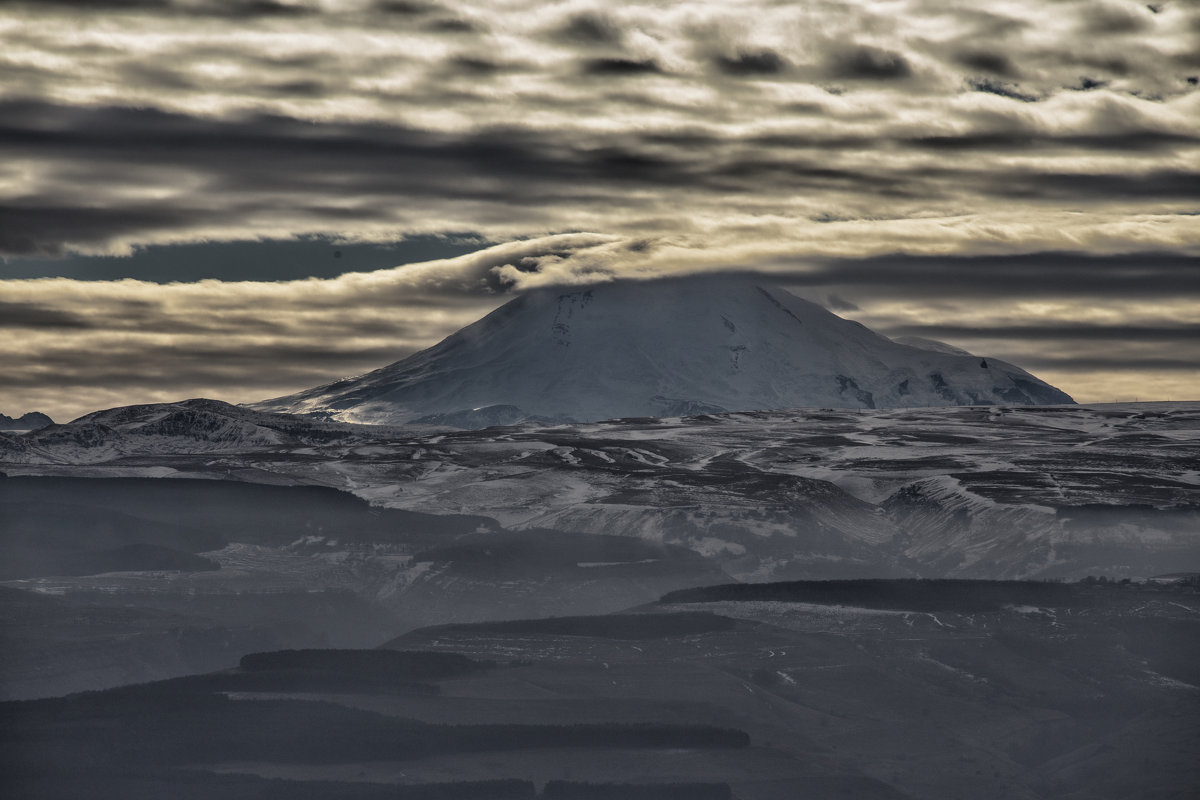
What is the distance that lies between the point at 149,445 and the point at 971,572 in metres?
106

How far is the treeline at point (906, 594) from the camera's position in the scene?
95.2 metres

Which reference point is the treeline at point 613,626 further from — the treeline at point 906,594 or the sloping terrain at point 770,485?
A: the sloping terrain at point 770,485

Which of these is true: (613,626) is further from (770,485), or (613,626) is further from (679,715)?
(770,485)

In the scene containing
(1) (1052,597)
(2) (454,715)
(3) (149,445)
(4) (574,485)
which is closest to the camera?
(2) (454,715)

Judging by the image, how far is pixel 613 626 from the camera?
89.5m

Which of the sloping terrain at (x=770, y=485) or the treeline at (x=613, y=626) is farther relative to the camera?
the sloping terrain at (x=770, y=485)

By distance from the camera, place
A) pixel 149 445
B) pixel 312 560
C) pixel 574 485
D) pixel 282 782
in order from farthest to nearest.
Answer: pixel 149 445 < pixel 574 485 < pixel 312 560 < pixel 282 782

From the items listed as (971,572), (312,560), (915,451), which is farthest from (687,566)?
(915,451)

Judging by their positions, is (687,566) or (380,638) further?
(687,566)

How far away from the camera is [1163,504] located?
402ft

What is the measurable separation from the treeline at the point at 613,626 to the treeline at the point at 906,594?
22.2 feet

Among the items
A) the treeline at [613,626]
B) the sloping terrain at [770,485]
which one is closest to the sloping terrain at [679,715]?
the treeline at [613,626]

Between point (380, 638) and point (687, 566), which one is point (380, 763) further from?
point (687, 566)

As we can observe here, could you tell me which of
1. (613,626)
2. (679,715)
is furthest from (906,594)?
(679,715)
